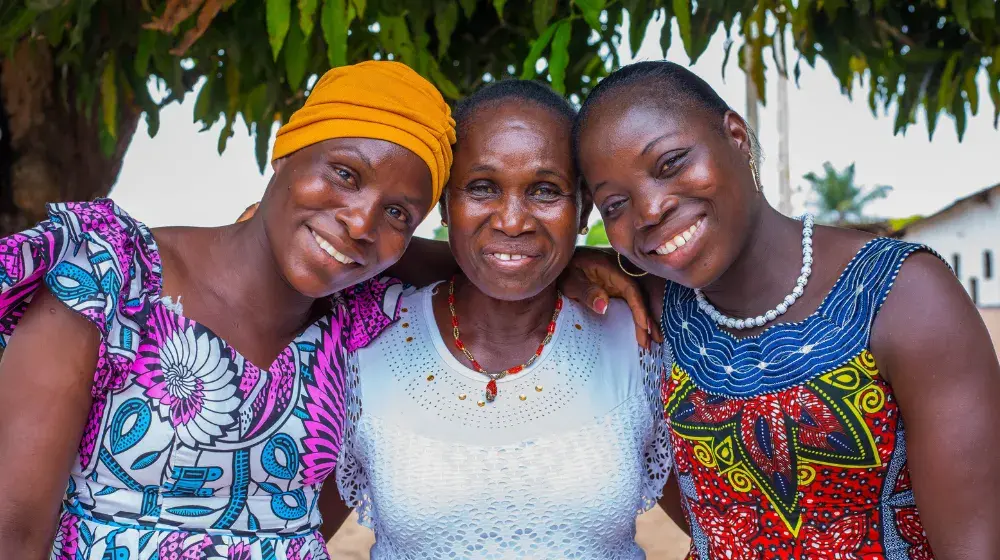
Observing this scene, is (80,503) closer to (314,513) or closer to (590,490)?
(314,513)

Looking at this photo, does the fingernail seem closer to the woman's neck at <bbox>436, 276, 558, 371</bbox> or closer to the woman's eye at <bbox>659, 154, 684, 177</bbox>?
the woman's neck at <bbox>436, 276, 558, 371</bbox>

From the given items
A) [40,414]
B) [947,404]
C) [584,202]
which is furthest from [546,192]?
[40,414]

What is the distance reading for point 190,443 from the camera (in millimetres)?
1860

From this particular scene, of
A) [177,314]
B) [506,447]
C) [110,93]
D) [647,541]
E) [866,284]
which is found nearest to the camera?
[866,284]

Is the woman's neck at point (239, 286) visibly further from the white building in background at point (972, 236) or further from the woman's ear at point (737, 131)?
the white building in background at point (972, 236)

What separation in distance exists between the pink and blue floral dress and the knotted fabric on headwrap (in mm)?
442

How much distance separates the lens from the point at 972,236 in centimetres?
2400

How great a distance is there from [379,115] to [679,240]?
2.39 feet

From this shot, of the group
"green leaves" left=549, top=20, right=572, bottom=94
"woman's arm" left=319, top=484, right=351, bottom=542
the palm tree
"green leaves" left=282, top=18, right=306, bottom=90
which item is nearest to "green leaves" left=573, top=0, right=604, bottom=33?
"green leaves" left=549, top=20, right=572, bottom=94

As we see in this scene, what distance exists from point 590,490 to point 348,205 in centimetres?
90

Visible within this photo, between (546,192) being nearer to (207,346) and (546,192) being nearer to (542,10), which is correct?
(542,10)

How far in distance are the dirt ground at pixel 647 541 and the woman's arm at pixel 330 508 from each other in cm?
267

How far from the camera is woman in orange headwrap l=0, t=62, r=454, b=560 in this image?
5.52ft

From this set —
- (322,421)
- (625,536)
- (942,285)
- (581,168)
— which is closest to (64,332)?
(322,421)
